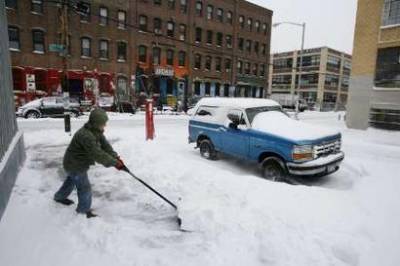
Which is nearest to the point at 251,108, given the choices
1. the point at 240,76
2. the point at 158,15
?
the point at 158,15

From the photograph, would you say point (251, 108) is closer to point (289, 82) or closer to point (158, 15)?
point (158, 15)

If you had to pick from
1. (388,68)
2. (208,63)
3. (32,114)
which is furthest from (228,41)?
(32,114)

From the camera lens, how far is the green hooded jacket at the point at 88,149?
14.7 feet

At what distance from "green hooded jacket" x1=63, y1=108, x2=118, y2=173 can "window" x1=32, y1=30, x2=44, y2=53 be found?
26839 millimetres

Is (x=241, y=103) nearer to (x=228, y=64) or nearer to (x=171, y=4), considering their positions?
(x=171, y=4)

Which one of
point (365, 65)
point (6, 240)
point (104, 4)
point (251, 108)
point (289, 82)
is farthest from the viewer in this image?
point (289, 82)

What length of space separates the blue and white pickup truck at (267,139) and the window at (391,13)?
44.1 ft

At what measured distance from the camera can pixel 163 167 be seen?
6891 millimetres

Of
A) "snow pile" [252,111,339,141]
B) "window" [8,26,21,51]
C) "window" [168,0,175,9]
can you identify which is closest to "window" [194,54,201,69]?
"window" [168,0,175,9]

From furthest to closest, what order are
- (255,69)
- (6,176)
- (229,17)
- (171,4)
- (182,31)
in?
(255,69)
(229,17)
(182,31)
(171,4)
(6,176)

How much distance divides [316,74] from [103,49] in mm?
47608

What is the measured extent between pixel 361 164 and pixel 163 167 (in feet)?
19.9

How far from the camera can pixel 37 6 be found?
27.0 metres

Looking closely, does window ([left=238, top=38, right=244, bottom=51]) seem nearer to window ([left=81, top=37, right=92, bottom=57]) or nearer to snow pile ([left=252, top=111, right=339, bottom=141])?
window ([left=81, top=37, right=92, bottom=57])
